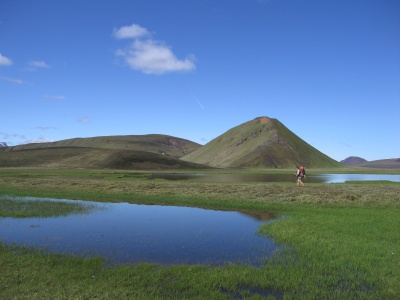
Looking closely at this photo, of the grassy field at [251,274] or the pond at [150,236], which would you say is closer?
the grassy field at [251,274]

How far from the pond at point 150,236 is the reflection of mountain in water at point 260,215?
0.29ft

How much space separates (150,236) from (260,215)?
13.4m

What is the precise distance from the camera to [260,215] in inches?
1226

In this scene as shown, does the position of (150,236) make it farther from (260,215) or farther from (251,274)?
(260,215)

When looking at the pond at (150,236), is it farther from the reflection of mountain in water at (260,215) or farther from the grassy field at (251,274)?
the grassy field at (251,274)

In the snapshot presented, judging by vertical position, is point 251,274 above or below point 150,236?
below

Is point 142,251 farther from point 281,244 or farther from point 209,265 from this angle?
point 281,244

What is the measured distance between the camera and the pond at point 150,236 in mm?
16703

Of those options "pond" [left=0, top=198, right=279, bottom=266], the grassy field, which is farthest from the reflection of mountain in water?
the grassy field

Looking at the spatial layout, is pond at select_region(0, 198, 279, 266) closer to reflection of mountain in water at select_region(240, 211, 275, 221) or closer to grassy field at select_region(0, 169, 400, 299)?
reflection of mountain in water at select_region(240, 211, 275, 221)

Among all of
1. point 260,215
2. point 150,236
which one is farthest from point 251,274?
point 260,215

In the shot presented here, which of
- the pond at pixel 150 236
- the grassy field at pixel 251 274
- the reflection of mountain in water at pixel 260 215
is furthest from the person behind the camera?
the reflection of mountain in water at pixel 260 215

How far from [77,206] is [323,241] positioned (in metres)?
24.9

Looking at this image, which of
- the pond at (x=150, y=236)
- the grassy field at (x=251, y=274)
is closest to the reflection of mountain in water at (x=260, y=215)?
the pond at (x=150, y=236)
